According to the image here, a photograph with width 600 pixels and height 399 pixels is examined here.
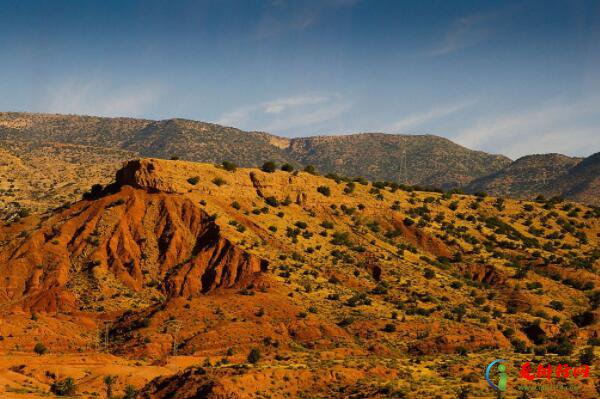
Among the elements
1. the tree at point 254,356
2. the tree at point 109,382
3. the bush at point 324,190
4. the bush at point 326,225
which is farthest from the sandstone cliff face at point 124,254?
the bush at point 324,190

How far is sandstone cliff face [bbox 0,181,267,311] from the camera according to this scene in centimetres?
5756

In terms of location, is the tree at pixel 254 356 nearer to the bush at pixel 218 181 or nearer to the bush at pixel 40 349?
the bush at pixel 40 349

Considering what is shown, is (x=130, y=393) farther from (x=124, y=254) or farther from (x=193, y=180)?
(x=193, y=180)

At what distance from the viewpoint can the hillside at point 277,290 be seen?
41.0 m

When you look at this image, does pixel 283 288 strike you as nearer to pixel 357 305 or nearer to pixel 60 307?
pixel 357 305

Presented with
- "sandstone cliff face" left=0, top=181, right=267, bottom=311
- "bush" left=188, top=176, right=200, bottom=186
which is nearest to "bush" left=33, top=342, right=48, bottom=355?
"sandstone cliff face" left=0, top=181, right=267, bottom=311

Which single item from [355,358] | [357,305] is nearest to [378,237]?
[357,305]

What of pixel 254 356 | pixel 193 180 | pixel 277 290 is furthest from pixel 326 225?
pixel 254 356

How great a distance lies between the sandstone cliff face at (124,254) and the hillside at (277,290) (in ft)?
0.54

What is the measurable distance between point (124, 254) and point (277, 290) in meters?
16.8

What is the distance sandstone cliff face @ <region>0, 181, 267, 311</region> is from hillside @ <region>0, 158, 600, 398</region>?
0.54 ft

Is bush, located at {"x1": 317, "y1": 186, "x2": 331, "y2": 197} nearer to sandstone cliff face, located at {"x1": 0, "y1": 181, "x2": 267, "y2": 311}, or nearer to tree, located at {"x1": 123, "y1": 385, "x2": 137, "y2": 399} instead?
sandstone cliff face, located at {"x1": 0, "y1": 181, "x2": 267, "y2": 311}

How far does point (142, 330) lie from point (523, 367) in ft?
96.4

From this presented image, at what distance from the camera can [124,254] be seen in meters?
61.3
